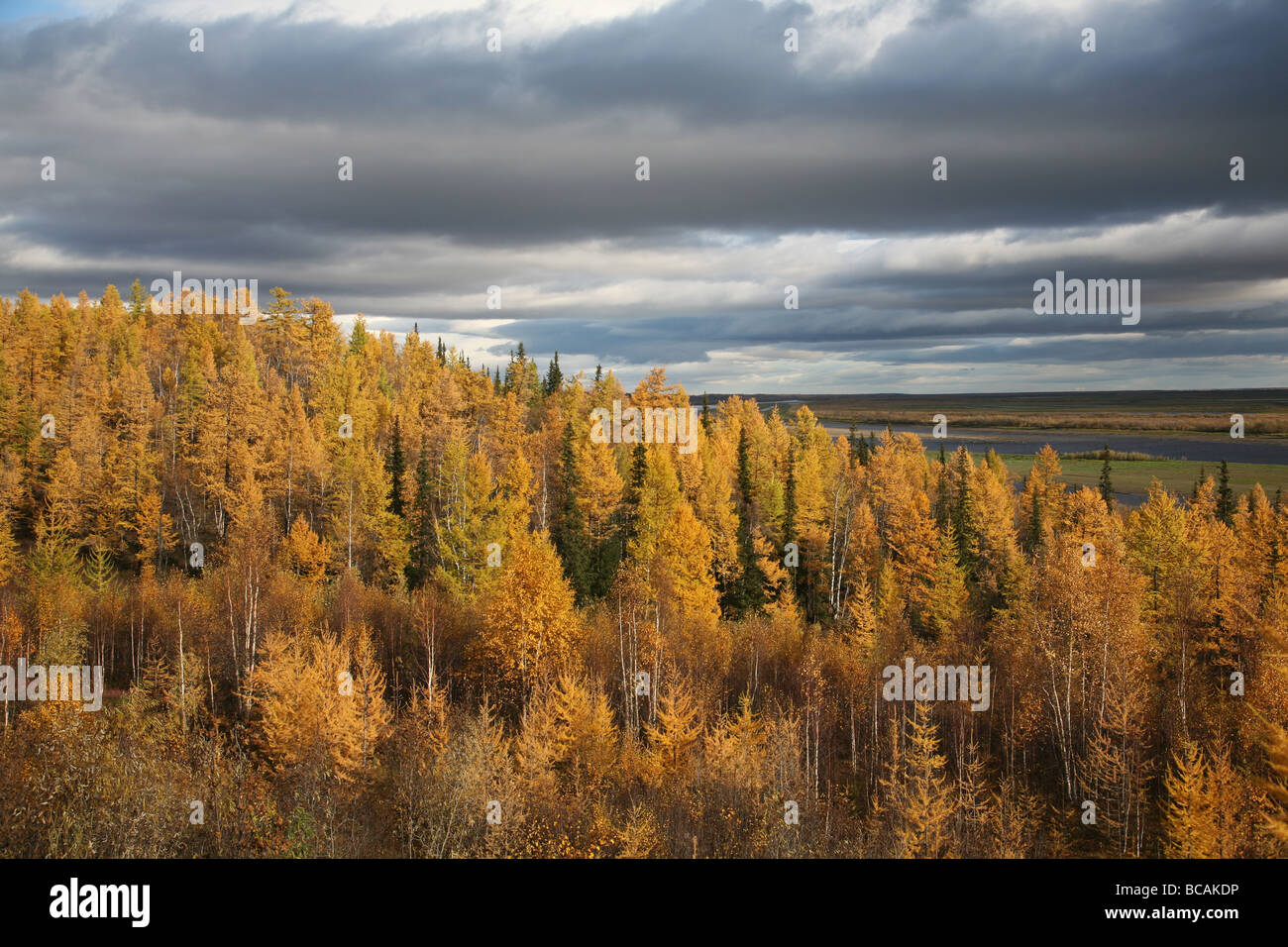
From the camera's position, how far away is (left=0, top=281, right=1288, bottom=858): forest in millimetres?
35312

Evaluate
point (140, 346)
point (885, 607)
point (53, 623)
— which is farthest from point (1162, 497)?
point (140, 346)

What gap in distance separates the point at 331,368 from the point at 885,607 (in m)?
78.8

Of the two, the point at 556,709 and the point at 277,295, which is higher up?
the point at 277,295

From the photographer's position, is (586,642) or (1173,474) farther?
(1173,474)

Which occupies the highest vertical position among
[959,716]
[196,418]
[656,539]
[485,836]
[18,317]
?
[18,317]

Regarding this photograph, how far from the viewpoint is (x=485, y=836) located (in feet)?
103

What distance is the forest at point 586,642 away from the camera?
35312 millimetres

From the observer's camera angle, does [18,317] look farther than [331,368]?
Yes

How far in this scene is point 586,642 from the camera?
186 ft

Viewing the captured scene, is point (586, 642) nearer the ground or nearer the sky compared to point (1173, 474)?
nearer the ground

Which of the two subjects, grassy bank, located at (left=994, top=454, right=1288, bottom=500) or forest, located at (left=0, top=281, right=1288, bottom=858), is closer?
forest, located at (left=0, top=281, right=1288, bottom=858)

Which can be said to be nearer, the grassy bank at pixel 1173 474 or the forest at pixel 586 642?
the forest at pixel 586 642
